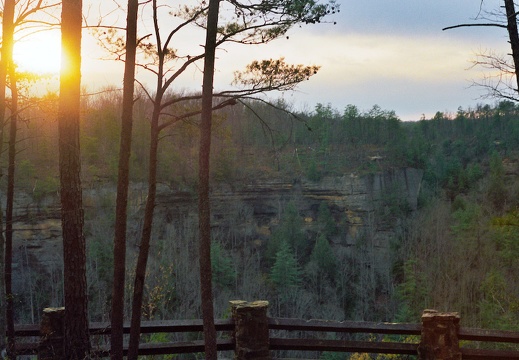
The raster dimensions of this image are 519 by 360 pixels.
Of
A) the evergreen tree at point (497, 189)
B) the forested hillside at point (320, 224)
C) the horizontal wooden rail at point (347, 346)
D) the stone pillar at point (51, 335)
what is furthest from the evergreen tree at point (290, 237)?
the stone pillar at point (51, 335)

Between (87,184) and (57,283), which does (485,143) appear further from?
(57,283)

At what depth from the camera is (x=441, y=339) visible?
259 inches

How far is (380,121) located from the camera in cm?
8481

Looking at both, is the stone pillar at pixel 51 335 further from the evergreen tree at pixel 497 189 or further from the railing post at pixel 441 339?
the evergreen tree at pixel 497 189

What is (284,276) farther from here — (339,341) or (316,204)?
(339,341)

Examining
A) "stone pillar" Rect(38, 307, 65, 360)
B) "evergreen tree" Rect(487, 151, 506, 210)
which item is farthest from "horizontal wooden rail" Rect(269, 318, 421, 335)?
"evergreen tree" Rect(487, 151, 506, 210)

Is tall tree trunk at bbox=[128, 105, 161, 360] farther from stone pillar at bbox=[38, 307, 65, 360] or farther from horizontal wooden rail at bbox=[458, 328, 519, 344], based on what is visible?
horizontal wooden rail at bbox=[458, 328, 519, 344]

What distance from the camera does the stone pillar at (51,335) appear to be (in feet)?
21.4

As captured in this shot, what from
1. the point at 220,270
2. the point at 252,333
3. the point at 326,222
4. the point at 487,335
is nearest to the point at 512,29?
the point at 487,335

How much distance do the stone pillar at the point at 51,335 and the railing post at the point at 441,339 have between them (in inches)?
149

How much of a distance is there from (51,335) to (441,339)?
4072 millimetres

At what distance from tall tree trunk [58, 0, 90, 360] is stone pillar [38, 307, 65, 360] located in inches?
15.3

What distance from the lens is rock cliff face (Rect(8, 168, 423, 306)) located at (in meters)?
64.8

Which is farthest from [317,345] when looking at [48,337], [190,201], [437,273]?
[190,201]
